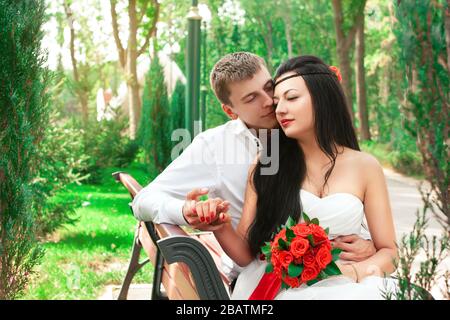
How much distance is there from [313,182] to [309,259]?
1.71 ft

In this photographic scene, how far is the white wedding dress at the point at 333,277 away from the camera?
8.10 feet

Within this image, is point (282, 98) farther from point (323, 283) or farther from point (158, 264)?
point (158, 264)

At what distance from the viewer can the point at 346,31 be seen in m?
24.2

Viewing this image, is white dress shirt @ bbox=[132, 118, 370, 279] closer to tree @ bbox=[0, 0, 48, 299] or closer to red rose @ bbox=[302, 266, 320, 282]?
tree @ bbox=[0, 0, 48, 299]

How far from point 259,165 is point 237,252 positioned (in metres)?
0.39

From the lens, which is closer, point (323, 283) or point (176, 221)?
point (323, 283)

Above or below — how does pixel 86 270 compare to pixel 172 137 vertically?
below

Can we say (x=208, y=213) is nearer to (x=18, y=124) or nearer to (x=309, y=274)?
(x=309, y=274)

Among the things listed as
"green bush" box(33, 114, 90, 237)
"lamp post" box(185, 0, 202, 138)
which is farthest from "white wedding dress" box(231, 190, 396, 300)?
"lamp post" box(185, 0, 202, 138)

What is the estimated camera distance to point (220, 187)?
11.0 ft

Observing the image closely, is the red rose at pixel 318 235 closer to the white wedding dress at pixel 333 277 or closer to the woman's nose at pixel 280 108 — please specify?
the white wedding dress at pixel 333 277
